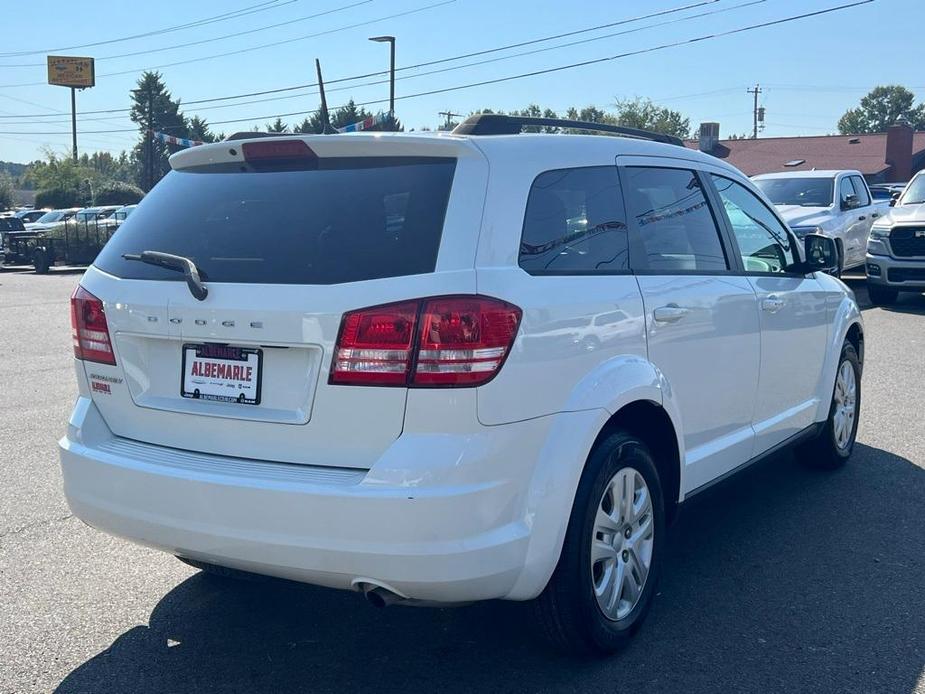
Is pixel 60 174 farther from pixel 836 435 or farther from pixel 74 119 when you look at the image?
pixel 836 435

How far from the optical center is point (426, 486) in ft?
9.88

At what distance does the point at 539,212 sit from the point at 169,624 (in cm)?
218

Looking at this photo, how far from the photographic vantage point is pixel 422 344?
121 inches

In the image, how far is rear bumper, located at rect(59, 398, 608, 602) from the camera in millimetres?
3025

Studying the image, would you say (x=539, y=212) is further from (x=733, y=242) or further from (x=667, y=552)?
(x=667, y=552)

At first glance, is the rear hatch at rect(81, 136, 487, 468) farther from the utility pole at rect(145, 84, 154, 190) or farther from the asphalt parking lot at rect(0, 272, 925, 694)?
the utility pole at rect(145, 84, 154, 190)

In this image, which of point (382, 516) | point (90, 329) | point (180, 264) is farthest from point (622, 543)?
point (90, 329)

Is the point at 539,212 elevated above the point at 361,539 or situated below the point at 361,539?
above

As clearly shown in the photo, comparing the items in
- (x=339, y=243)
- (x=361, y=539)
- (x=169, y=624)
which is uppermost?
(x=339, y=243)

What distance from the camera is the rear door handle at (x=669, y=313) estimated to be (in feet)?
12.8

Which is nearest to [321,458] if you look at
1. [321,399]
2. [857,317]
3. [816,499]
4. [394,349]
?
[321,399]

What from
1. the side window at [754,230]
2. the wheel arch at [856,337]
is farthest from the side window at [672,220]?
the wheel arch at [856,337]

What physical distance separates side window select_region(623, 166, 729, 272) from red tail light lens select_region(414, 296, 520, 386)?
1.14 metres

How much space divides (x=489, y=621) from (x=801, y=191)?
14047 millimetres
